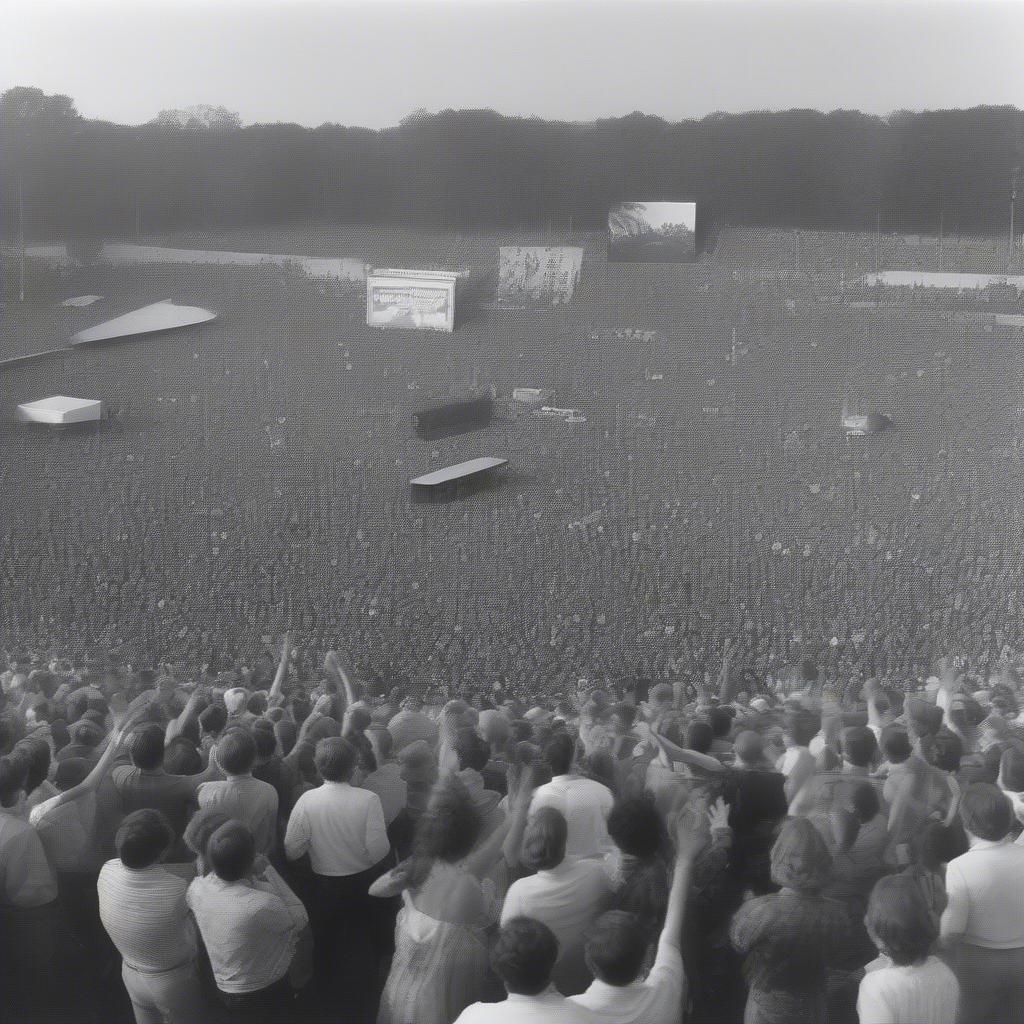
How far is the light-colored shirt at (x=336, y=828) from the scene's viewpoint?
327 cm

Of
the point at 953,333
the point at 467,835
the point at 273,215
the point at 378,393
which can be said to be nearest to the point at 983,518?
the point at 953,333

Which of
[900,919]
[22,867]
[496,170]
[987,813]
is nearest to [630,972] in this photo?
[900,919]

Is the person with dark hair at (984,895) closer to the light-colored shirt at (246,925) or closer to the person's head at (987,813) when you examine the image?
the person's head at (987,813)

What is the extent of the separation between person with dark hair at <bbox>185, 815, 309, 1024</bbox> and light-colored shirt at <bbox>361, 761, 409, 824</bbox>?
53 centimetres

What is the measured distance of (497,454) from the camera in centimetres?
534

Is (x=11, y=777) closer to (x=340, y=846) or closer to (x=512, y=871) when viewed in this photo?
(x=340, y=846)

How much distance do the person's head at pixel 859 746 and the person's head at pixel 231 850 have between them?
1.73 metres

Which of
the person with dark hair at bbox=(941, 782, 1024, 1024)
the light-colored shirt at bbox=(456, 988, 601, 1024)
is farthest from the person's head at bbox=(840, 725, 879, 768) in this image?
the light-colored shirt at bbox=(456, 988, 601, 1024)

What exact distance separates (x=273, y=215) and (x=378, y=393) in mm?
1026

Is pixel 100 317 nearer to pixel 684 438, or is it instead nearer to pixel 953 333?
pixel 684 438

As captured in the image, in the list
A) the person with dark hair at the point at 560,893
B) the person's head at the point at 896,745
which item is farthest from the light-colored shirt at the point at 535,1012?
the person's head at the point at 896,745

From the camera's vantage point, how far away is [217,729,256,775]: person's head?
3217mm

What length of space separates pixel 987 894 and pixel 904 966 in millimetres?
491

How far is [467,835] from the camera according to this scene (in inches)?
114
